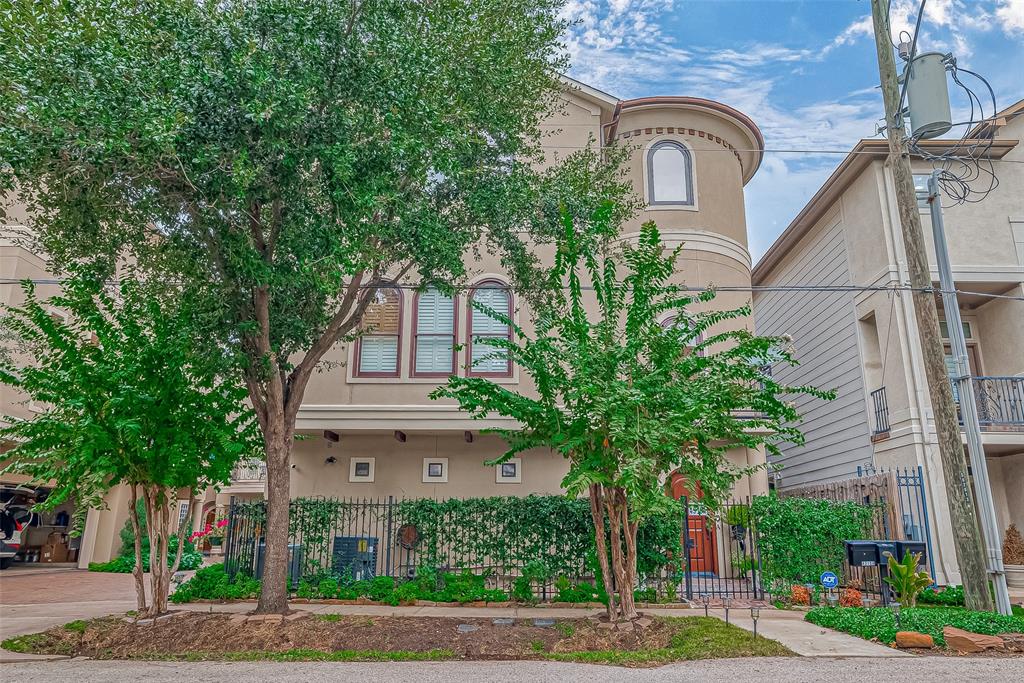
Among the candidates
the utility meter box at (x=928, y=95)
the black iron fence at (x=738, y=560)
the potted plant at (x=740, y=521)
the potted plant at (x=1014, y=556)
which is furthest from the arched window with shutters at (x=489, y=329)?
the potted plant at (x=1014, y=556)

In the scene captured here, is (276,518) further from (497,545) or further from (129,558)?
(129,558)

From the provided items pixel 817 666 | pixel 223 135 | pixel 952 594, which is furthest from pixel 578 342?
pixel 952 594

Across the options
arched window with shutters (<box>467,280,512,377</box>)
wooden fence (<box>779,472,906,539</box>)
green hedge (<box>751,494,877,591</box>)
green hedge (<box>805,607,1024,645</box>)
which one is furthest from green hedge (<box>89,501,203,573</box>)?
wooden fence (<box>779,472,906,539</box>)

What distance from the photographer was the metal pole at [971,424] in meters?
9.55

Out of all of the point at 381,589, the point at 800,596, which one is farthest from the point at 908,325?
the point at 381,589

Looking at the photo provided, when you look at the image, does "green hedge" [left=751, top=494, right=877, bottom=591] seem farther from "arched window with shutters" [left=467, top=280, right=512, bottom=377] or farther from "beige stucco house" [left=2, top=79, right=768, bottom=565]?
"arched window with shutters" [left=467, top=280, right=512, bottom=377]

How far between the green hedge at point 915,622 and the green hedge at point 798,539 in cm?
195

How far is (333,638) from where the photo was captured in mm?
8617

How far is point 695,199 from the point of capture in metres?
15.8

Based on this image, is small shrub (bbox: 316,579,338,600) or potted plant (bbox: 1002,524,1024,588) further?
potted plant (bbox: 1002,524,1024,588)

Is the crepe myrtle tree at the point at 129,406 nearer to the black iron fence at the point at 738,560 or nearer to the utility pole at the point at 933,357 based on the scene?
the black iron fence at the point at 738,560

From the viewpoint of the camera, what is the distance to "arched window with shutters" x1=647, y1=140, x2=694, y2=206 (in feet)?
52.1

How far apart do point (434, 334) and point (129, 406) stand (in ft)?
21.5

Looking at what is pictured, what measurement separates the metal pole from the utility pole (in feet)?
0.60
